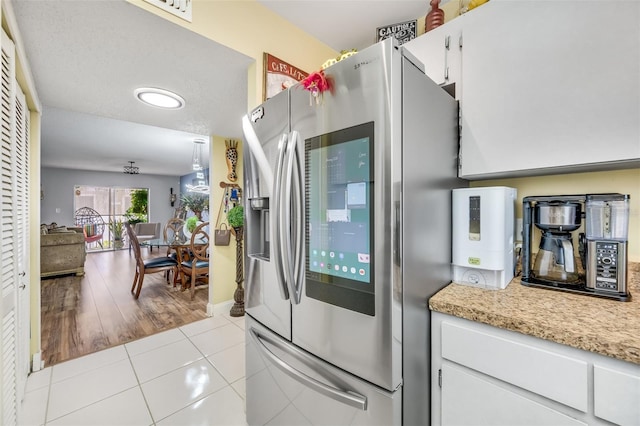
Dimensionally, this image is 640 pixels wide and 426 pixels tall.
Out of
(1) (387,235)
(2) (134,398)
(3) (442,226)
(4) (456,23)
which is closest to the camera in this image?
(1) (387,235)

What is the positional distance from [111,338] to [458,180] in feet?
11.1

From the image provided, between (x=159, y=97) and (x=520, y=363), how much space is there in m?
2.86

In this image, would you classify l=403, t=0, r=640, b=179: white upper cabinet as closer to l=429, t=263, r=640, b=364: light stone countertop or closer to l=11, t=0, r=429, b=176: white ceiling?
l=429, t=263, r=640, b=364: light stone countertop

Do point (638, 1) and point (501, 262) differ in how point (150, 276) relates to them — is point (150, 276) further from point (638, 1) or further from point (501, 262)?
point (638, 1)

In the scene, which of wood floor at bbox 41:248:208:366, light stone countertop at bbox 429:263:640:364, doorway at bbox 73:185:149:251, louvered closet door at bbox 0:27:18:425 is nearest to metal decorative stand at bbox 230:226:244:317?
wood floor at bbox 41:248:208:366

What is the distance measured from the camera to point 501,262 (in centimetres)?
112

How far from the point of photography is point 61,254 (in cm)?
498

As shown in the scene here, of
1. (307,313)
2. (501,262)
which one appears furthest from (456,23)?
(307,313)

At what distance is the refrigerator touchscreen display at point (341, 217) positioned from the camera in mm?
881

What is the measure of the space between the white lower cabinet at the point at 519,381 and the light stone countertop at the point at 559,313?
41 mm

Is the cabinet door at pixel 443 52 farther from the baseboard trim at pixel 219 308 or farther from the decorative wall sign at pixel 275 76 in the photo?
the baseboard trim at pixel 219 308

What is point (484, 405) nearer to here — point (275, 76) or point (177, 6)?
point (275, 76)

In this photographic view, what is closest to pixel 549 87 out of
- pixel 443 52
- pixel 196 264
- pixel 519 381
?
pixel 443 52

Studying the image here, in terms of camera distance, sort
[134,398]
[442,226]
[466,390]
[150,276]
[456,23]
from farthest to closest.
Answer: [150,276] < [134,398] < [456,23] < [442,226] < [466,390]
